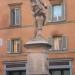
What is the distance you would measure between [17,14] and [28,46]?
22053mm

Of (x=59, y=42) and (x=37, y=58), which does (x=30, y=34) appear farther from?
(x=37, y=58)

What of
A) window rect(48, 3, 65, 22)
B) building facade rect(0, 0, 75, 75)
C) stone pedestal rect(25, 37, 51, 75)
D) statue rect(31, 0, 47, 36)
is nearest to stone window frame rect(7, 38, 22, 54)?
building facade rect(0, 0, 75, 75)

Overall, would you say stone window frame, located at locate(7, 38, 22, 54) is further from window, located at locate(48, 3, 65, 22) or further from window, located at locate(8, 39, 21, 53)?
window, located at locate(48, 3, 65, 22)

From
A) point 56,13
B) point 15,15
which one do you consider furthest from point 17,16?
point 56,13

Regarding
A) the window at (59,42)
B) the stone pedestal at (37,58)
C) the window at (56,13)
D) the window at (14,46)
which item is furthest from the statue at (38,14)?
the window at (14,46)

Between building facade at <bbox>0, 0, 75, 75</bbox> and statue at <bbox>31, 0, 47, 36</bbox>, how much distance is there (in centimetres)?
1806

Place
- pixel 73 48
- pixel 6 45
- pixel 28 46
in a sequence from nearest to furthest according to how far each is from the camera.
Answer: pixel 28 46 < pixel 73 48 < pixel 6 45

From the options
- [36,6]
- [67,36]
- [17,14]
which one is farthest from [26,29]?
[36,6]

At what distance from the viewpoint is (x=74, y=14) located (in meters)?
36.2

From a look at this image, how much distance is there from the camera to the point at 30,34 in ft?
123

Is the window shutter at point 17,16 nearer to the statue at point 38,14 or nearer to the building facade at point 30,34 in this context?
the building facade at point 30,34

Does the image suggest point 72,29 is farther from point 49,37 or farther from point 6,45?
point 6,45

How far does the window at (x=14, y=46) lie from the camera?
3775cm

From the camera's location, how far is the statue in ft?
55.0
